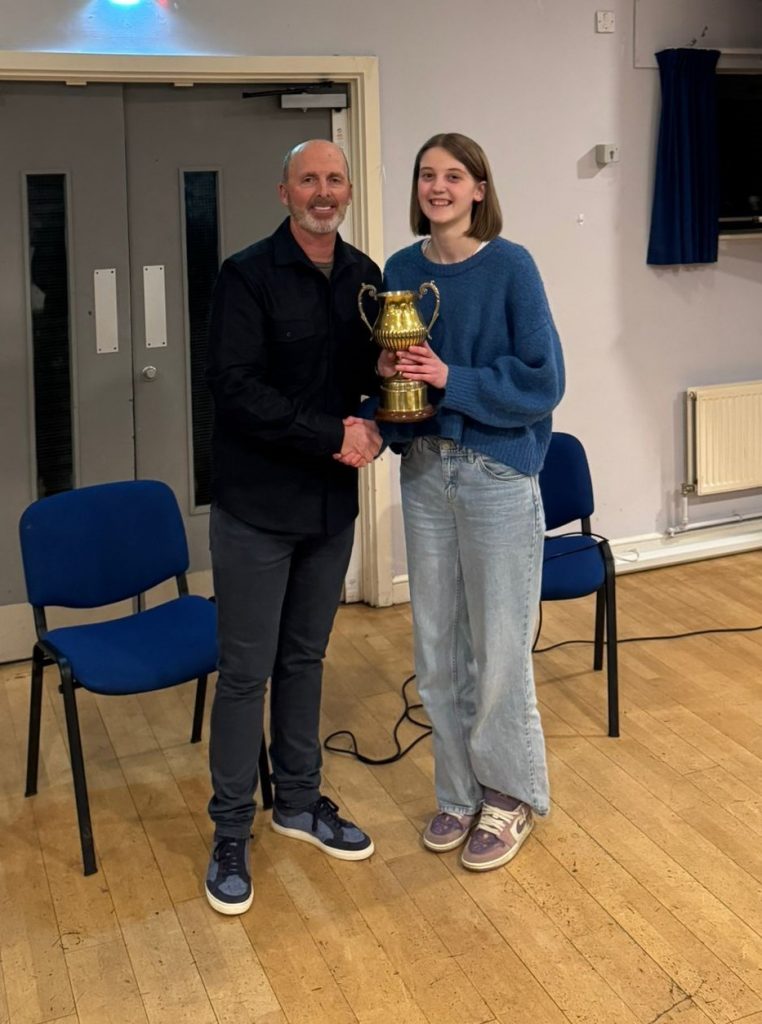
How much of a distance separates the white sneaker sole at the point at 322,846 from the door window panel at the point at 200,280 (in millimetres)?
1741

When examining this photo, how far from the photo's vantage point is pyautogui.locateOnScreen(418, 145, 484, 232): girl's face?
2553mm

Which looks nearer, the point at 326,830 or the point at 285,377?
the point at 285,377

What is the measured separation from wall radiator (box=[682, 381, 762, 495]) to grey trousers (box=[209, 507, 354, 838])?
2697 mm

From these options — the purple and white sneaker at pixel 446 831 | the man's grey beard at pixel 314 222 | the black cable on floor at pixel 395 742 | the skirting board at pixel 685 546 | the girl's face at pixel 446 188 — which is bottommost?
the purple and white sneaker at pixel 446 831

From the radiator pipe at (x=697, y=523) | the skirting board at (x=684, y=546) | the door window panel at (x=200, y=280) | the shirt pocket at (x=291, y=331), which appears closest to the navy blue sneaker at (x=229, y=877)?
the shirt pocket at (x=291, y=331)

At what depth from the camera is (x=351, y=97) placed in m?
4.34

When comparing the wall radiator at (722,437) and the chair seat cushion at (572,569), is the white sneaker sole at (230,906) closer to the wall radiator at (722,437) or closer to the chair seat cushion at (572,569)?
the chair seat cushion at (572,569)

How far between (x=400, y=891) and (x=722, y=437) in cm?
300

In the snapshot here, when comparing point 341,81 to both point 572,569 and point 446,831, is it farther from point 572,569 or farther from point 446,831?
point 446,831

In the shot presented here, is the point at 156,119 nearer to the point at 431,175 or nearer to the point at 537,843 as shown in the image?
the point at 431,175

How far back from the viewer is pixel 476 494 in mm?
2664

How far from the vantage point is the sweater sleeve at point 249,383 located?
2527 millimetres

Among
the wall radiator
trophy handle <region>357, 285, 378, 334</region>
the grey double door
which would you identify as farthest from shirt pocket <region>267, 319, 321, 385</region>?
the wall radiator

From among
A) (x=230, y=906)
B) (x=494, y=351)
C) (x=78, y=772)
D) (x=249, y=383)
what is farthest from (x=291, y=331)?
(x=230, y=906)
